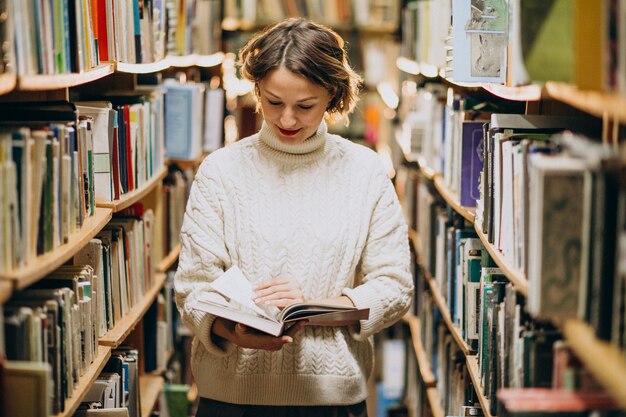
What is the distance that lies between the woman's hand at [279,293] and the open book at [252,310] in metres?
0.02

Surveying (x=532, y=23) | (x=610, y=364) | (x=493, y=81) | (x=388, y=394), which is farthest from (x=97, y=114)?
(x=388, y=394)

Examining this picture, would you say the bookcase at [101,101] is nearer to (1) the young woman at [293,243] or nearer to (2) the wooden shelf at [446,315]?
(1) the young woman at [293,243]

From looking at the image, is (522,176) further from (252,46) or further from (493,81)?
(252,46)

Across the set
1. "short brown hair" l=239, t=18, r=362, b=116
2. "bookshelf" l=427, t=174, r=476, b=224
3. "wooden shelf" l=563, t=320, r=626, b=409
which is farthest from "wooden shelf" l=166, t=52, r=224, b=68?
"wooden shelf" l=563, t=320, r=626, b=409

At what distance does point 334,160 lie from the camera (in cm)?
227

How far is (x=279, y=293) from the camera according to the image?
2055 millimetres

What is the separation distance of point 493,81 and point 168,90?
5.72 feet

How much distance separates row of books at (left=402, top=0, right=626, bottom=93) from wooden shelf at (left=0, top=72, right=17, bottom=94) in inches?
38.7

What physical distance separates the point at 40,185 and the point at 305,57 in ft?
2.40

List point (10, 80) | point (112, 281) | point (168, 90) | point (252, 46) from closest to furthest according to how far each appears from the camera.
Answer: point (10, 80), point (252, 46), point (112, 281), point (168, 90)

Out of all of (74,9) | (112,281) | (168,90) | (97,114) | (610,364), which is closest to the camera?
(610,364)

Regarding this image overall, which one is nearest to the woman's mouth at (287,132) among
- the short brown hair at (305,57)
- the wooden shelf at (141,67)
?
the short brown hair at (305,57)

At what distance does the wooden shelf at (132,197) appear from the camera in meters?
2.50

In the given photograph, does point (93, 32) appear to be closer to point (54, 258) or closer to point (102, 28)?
point (102, 28)
